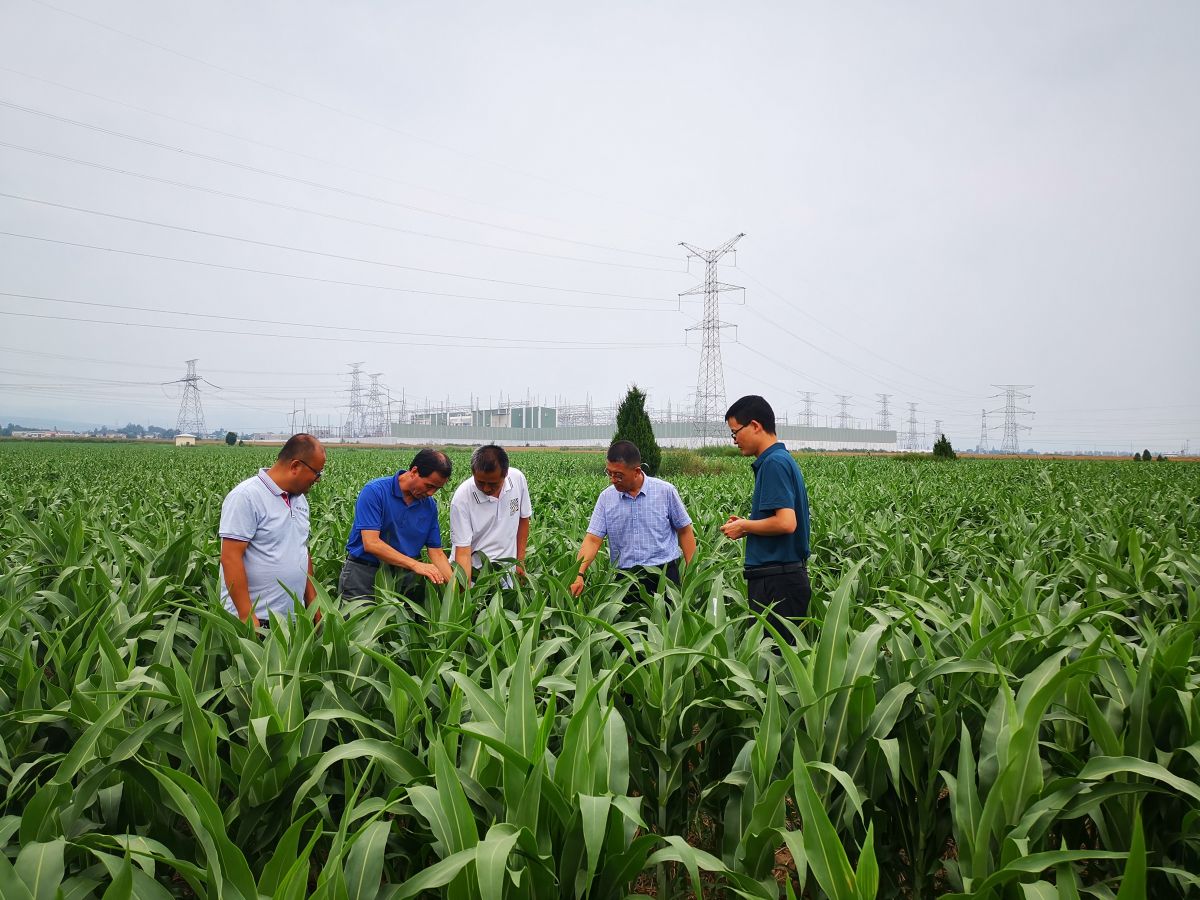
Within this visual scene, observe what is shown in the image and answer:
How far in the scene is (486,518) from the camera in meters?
4.40

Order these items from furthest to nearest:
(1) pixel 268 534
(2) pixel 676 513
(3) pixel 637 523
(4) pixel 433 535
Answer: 1. (2) pixel 676 513
2. (3) pixel 637 523
3. (4) pixel 433 535
4. (1) pixel 268 534

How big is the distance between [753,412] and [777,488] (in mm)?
457

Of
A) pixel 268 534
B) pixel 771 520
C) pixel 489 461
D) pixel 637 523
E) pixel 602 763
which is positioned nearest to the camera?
pixel 602 763

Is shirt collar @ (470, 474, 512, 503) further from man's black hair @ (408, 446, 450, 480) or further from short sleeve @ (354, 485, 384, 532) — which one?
short sleeve @ (354, 485, 384, 532)

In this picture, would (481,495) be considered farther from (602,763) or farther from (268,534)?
(602,763)

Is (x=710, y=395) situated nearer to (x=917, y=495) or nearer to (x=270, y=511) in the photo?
(x=917, y=495)

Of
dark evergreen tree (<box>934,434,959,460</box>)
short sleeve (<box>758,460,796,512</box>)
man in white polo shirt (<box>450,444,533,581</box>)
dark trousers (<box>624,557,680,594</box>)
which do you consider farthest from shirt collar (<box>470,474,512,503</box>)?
dark evergreen tree (<box>934,434,959,460</box>)

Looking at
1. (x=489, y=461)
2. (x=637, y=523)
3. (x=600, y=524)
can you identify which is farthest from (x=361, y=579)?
(x=637, y=523)

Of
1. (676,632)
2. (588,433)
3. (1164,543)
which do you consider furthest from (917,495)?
(588,433)

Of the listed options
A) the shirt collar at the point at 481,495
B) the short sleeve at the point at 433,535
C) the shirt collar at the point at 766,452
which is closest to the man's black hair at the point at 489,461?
the shirt collar at the point at 481,495

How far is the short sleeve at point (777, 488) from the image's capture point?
3.81 metres

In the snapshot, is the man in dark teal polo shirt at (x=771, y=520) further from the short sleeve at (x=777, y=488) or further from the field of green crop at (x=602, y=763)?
the field of green crop at (x=602, y=763)

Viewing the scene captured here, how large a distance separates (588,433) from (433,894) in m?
71.4

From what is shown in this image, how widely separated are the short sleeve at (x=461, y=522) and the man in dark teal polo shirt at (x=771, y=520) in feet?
5.29
